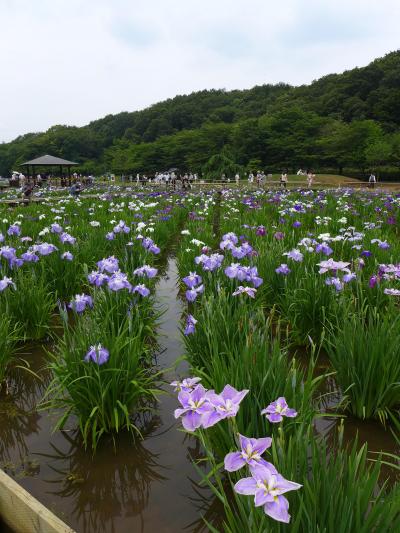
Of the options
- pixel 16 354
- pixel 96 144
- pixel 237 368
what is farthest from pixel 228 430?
pixel 96 144

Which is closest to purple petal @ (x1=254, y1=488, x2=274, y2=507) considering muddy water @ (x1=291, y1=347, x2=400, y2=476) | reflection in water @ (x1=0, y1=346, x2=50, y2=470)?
muddy water @ (x1=291, y1=347, x2=400, y2=476)

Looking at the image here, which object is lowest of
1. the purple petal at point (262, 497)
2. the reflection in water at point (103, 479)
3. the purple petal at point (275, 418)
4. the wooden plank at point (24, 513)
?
the reflection in water at point (103, 479)

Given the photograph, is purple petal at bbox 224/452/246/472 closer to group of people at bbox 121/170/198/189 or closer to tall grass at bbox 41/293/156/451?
tall grass at bbox 41/293/156/451

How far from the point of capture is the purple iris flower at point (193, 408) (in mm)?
1062

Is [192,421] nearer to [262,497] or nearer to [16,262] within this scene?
[262,497]

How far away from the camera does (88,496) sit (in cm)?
183

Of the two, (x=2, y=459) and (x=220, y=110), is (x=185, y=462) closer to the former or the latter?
(x=2, y=459)

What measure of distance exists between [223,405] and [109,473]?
1.22 m

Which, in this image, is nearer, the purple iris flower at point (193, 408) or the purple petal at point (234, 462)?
the purple petal at point (234, 462)

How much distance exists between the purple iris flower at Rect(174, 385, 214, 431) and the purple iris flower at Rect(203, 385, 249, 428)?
1 centimetres

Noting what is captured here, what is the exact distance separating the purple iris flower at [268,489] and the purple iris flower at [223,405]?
0.51 feet

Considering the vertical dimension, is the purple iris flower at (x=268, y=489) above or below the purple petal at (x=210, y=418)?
below

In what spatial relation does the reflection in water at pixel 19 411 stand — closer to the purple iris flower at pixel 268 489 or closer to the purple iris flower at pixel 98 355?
the purple iris flower at pixel 98 355

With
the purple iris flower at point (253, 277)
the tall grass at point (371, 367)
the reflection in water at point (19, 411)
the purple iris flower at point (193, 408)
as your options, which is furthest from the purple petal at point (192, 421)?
the purple iris flower at point (253, 277)
